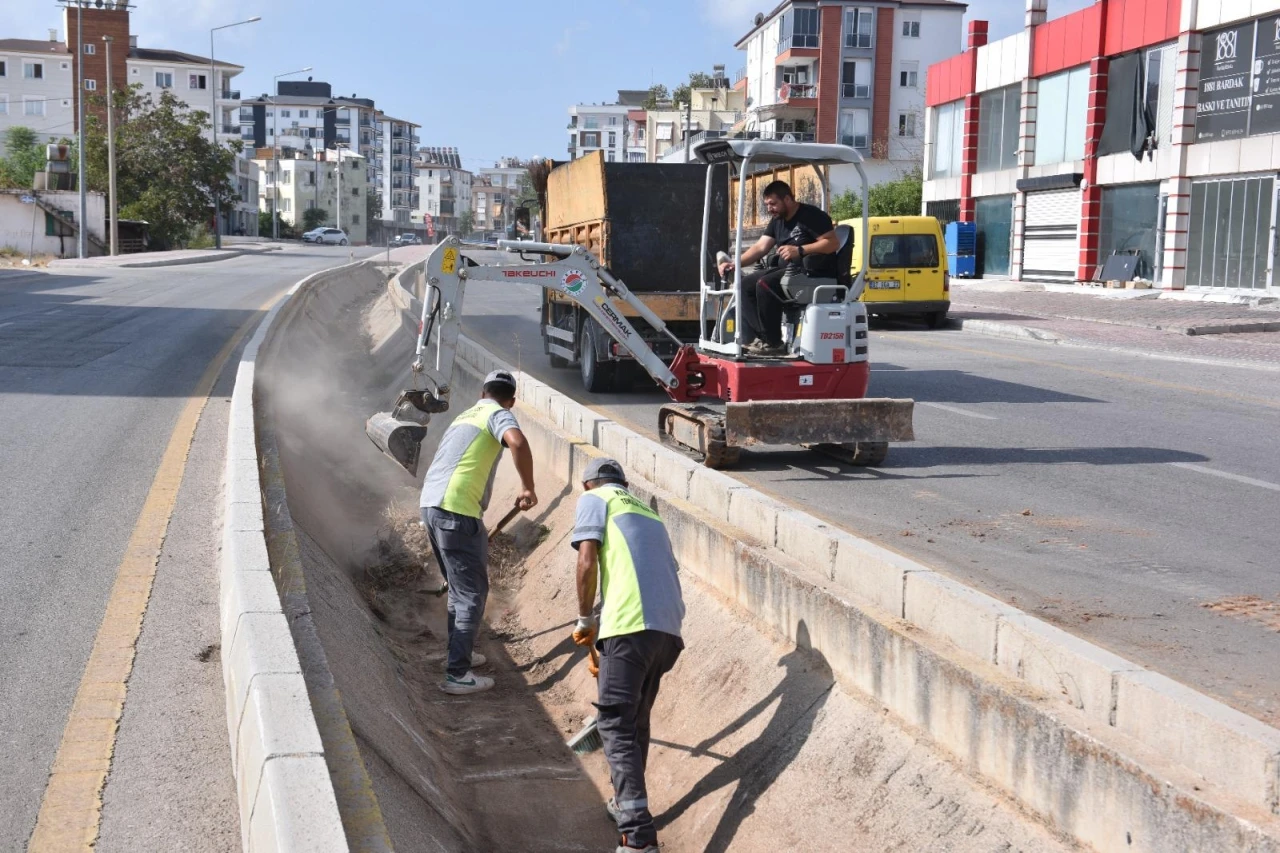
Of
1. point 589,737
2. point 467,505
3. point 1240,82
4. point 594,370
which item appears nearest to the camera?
point 589,737

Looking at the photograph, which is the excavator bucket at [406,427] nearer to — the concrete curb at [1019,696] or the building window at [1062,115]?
the concrete curb at [1019,696]

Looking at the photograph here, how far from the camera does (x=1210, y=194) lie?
31.1m

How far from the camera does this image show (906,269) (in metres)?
25.5

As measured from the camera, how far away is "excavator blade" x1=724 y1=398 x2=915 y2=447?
9.82 m

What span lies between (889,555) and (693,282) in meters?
10.1

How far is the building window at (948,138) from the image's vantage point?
45.2 meters

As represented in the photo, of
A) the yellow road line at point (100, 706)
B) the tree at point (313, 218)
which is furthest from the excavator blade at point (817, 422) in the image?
the tree at point (313, 218)

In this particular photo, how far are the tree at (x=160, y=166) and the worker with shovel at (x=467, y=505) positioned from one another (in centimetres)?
6246

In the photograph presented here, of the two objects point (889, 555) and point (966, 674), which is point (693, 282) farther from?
point (966, 674)

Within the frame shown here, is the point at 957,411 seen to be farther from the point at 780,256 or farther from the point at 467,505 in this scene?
the point at 467,505

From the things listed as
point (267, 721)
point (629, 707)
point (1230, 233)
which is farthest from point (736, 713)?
point (1230, 233)

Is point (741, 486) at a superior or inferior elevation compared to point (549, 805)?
superior

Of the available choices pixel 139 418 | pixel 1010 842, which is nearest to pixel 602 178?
pixel 139 418

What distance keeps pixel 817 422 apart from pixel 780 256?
1.43 m
